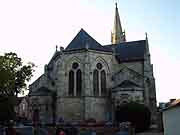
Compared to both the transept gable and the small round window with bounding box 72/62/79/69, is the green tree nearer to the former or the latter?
the small round window with bounding box 72/62/79/69

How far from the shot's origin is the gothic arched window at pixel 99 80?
3307 centimetres

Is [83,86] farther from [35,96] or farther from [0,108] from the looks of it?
[0,108]

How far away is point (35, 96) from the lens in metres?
35.3

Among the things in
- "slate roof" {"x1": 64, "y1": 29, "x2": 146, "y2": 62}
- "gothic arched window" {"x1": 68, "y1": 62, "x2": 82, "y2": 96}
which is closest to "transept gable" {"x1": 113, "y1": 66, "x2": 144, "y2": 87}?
"slate roof" {"x1": 64, "y1": 29, "x2": 146, "y2": 62}

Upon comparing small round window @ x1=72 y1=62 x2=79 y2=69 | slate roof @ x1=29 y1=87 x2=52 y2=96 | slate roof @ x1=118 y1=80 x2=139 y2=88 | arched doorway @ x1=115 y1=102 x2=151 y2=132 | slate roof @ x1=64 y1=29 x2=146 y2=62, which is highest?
slate roof @ x1=64 y1=29 x2=146 y2=62

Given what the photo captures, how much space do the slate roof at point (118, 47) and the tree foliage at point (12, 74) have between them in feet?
19.4

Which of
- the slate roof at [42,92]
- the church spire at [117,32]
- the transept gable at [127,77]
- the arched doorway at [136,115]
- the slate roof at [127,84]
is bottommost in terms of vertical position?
the arched doorway at [136,115]

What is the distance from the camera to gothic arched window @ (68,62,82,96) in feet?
108

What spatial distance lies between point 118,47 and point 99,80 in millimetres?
11580

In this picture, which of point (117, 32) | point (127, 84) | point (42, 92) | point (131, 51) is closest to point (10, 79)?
point (42, 92)

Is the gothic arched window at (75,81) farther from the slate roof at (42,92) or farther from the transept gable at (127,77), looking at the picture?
the transept gable at (127,77)

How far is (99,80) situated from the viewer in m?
33.4

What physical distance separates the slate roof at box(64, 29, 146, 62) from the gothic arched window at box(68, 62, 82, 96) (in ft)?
7.92

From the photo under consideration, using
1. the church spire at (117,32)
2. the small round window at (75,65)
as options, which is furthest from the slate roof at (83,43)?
the church spire at (117,32)
